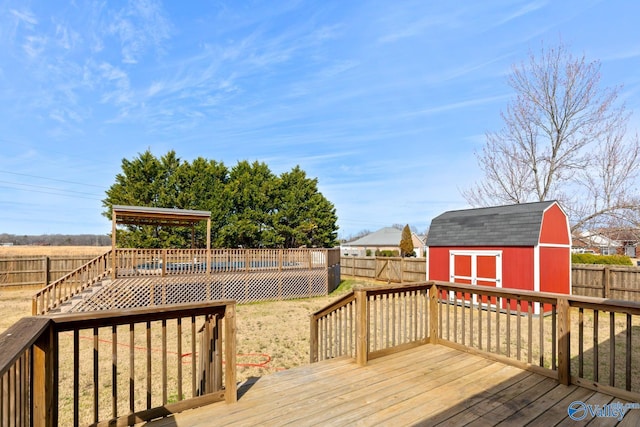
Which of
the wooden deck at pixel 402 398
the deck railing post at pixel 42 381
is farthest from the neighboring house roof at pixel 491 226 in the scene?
the deck railing post at pixel 42 381

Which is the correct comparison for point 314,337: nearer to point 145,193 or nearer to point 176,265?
point 176,265

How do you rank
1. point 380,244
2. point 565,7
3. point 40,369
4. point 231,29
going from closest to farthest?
1. point 40,369
2. point 565,7
3. point 231,29
4. point 380,244

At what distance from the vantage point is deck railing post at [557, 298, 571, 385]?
3.26 m

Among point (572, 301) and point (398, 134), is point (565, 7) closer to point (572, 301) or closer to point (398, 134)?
point (398, 134)

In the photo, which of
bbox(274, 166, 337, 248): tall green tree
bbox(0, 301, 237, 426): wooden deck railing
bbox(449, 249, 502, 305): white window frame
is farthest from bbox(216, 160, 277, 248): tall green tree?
bbox(0, 301, 237, 426): wooden deck railing

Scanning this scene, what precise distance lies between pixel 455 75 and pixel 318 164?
12.8 meters

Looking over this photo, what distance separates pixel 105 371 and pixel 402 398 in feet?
16.4

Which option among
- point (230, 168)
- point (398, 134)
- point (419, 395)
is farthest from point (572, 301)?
point (230, 168)

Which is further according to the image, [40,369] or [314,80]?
[314,80]

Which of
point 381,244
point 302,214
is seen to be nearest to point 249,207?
point 302,214

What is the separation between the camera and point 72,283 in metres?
9.34

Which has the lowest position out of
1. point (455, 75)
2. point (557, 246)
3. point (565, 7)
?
point (557, 246)

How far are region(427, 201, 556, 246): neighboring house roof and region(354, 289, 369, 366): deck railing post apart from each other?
7763 millimetres

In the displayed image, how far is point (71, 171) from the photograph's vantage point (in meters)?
34.8
